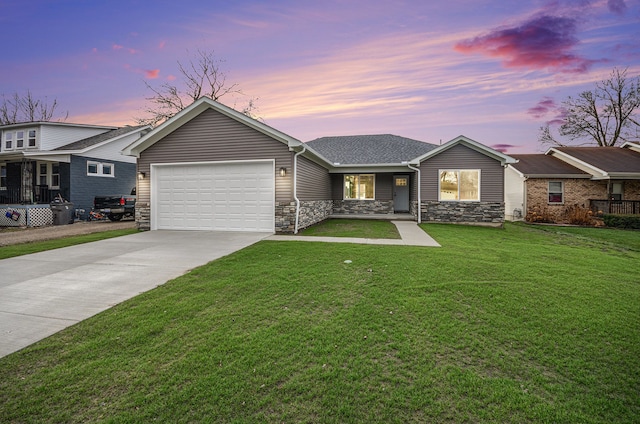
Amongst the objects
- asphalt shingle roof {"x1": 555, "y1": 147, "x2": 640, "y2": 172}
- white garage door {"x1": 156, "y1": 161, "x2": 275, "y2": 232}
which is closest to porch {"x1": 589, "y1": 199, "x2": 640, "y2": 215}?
asphalt shingle roof {"x1": 555, "y1": 147, "x2": 640, "y2": 172}

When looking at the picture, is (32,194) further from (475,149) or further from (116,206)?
(475,149)

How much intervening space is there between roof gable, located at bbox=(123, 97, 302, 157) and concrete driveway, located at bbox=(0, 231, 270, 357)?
3671mm

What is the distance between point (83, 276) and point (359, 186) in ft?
47.9

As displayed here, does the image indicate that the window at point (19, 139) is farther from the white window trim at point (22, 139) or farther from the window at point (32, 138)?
the window at point (32, 138)

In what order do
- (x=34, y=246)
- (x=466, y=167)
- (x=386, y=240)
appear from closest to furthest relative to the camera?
(x=34, y=246) → (x=386, y=240) → (x=466, y=167)

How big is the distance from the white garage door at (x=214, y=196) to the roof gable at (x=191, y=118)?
3.32 feet

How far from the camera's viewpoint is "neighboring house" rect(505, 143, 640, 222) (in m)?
16.4

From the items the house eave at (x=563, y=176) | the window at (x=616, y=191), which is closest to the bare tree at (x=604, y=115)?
the window at (x=616, y=191)

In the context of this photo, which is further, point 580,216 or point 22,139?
point 22,139

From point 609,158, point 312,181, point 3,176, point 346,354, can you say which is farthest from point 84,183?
point 609,158

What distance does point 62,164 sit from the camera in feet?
55.2

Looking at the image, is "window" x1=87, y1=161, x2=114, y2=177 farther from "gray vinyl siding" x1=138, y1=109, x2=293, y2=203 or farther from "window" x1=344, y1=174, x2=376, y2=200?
"window" x1=344, y1=174, x2=376, y2=200

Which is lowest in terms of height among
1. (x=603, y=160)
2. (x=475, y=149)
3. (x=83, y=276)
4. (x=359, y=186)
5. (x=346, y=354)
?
(x=346, y=354)

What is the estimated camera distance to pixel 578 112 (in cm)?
2830
